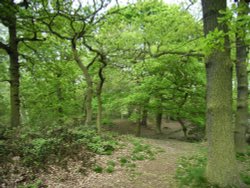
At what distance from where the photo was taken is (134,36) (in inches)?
437

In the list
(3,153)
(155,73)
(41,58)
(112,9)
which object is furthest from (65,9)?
(155,73)

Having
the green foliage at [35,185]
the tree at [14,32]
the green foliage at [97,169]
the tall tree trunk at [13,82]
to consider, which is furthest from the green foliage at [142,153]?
the tall tree trunk at [13,82]

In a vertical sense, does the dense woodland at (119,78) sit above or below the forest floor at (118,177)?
above

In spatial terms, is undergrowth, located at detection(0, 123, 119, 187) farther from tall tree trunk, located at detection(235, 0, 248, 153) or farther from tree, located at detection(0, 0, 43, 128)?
tall tree trunk, located at detection(235, 0, 248, 153)

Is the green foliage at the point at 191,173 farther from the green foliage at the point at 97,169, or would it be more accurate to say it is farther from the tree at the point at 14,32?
the tree at the point at 14,32

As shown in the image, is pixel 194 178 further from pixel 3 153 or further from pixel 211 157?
pixel 3 153

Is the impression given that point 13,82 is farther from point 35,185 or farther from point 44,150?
point 35,185

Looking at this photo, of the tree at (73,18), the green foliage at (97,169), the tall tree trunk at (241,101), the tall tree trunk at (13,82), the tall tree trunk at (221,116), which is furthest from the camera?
the tall tree trunk at (13,82)

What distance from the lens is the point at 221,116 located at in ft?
13.5

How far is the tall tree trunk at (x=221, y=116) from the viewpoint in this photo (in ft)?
13.5

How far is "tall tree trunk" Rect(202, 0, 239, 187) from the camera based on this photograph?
4113 mm

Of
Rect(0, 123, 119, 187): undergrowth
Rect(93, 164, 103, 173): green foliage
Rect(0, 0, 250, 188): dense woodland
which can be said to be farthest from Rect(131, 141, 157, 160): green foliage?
Rect(93, 164, 103, 173): green foliage

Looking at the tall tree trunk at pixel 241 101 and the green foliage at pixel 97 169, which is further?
the tall tree trunk at pixel 241 101

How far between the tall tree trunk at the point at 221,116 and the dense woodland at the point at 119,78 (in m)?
0.02
